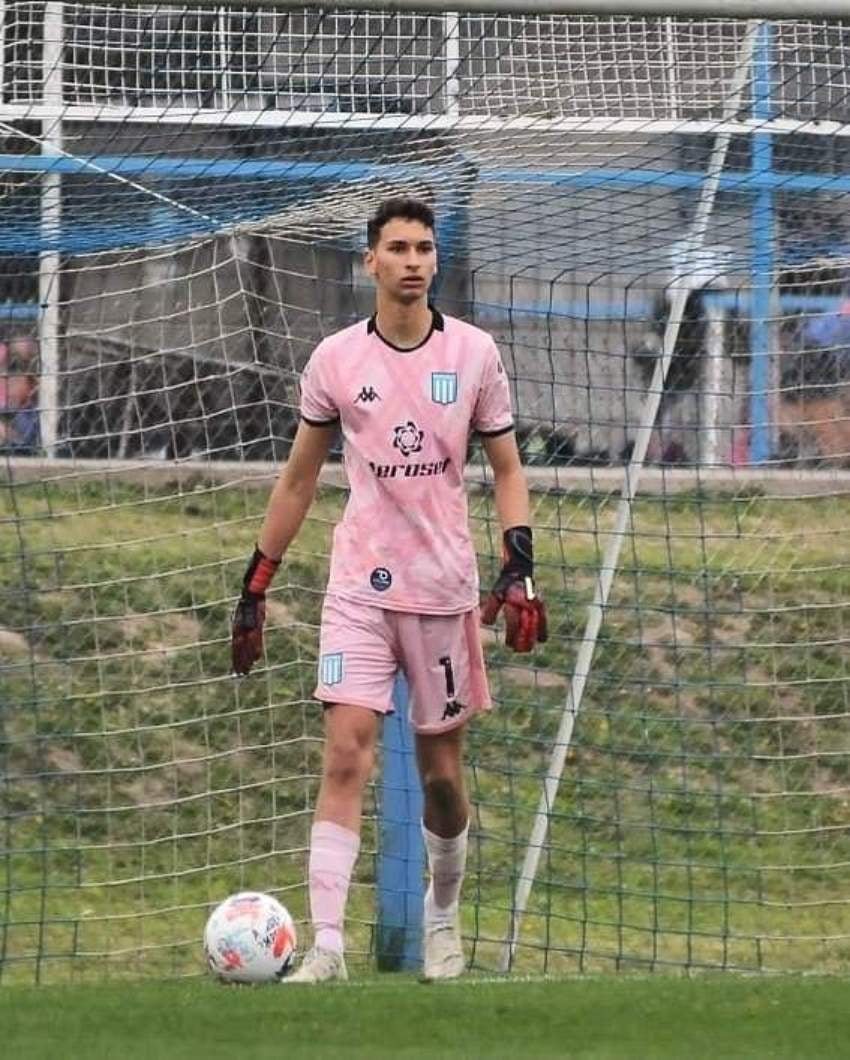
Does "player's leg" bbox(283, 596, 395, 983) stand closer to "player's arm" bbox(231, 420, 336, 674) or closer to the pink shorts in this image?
the pink shorts

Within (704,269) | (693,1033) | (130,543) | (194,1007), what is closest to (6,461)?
(130,543)

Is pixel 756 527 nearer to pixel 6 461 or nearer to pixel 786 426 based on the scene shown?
pixel 786 426

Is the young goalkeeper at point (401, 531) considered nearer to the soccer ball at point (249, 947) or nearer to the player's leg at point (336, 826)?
the player's leg at point (336, 826)

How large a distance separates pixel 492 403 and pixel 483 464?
10.3 ft

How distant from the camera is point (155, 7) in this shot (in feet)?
22.9

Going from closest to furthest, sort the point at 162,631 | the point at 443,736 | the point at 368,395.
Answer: the point at 368,395 → the point at 443,736 → the point at 162,631

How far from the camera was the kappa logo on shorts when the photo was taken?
7023mm

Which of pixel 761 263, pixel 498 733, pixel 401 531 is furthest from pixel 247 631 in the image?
pixel 498 733

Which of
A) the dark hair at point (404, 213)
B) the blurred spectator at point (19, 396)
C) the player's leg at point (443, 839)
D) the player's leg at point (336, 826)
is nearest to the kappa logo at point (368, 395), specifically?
the dark hair at point (404, 213)

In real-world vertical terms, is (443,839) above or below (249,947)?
above

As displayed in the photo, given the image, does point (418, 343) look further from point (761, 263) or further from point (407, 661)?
point (761, 263)

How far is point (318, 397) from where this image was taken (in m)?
7.18

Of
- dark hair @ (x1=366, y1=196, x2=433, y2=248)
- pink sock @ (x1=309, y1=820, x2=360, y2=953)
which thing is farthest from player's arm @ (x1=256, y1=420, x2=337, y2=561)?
pink sock @ (x1=309, y1=820, x2=360, y2=953)

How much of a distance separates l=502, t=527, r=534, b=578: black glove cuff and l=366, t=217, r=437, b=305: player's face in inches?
27.1
